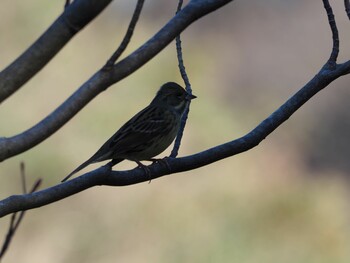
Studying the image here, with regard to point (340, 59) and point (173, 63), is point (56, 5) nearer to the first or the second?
point (173, 63)

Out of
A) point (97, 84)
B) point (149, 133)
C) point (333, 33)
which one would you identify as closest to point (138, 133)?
point (149, 133)

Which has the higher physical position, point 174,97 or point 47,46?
point 174,97

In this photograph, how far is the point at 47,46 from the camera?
1.98 meters

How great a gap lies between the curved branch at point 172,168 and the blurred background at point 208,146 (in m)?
6.77

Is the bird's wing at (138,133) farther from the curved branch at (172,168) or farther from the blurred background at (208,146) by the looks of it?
the blurred background at (208,146)

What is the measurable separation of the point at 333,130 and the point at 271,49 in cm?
300

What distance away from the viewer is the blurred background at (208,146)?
34.4 ft

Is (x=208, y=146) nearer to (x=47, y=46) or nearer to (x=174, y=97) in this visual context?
(x=174, y=97)

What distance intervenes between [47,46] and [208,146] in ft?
33.5

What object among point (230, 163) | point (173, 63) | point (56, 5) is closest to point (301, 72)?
point (173, 63)

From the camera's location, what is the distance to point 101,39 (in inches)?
582

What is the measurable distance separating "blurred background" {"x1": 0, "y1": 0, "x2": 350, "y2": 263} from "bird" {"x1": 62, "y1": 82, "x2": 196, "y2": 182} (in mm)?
4526

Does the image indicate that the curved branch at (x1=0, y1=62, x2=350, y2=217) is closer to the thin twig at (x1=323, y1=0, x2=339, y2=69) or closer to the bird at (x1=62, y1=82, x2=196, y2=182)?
the thin twig at (x1=323, y1=0, x2=339, y2=69)

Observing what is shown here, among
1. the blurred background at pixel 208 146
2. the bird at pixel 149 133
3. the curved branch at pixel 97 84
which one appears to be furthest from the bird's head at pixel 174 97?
the blurred background at pixel 208 146
